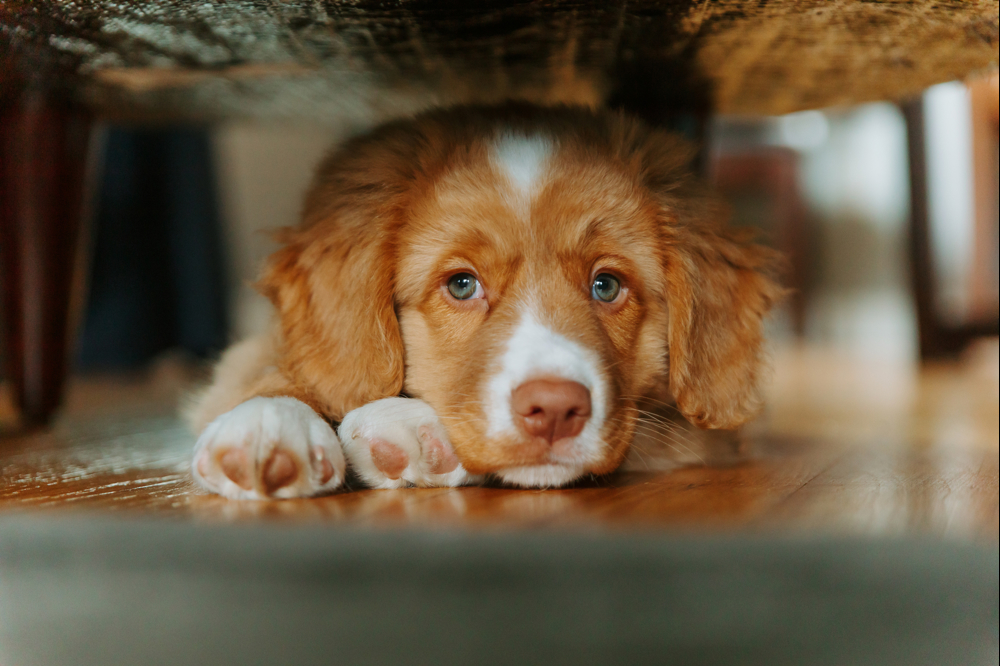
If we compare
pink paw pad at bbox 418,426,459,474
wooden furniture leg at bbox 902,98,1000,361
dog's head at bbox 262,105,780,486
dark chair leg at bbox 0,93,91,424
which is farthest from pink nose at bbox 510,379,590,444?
wooden furniture leg at bbox 902,98,1000,361

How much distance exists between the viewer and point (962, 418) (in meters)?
2.93

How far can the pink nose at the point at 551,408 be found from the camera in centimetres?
159

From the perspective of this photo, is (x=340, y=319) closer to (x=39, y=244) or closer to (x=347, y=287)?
(x=347, y=287)

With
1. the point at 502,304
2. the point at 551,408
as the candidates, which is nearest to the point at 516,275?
the point at 502,304

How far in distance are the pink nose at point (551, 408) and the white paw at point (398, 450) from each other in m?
0.22

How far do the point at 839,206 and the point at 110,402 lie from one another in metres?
7.62

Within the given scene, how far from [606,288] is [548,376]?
457mm

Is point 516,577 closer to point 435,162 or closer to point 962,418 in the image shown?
point 435,162

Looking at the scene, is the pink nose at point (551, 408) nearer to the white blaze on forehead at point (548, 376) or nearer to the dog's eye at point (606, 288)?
the white blaze on forehead at point (548, 376)

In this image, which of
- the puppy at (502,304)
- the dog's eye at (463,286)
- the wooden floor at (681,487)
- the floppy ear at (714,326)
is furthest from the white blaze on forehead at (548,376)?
the floppy ear at (714,326)

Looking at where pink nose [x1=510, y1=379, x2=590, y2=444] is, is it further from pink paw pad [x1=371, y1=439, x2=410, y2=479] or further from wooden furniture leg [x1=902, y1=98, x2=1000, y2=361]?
wooden furniture leg [x1=902, y1=98, x2=1000, y2=361]

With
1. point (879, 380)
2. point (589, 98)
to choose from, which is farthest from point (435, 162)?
point (879, 380)

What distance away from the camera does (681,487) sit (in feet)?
5.74

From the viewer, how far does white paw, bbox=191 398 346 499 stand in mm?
1534
